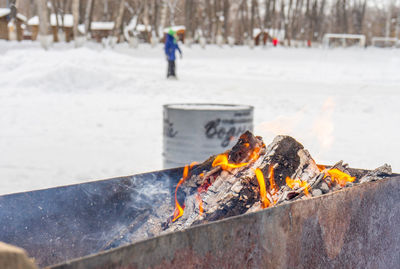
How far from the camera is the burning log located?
2395mm

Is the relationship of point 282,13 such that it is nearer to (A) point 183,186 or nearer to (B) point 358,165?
(B) point 358,165

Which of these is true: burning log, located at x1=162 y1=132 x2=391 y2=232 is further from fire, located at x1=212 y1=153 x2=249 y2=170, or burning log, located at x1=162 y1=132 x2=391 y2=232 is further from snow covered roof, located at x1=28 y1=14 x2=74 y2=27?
snow covered roof, located at x1=28 y1=14 x2=74 y2=27

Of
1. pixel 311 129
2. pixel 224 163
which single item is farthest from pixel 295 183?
pixel 311 129

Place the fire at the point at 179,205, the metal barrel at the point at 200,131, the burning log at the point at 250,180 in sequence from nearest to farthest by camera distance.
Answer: the burning log at the point at 250,180, the fire at the point at 179,205, the metal barrel at the point at 200,131

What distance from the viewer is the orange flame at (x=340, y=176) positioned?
2.60 meters

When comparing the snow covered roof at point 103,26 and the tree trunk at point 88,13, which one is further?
the snow covered roof at point 103,26

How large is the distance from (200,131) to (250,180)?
1.54 m

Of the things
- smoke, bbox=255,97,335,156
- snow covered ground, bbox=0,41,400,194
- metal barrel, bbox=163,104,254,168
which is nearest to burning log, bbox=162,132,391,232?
snow covered ground, bbox=0,41,400,194

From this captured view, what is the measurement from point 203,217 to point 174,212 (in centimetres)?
43

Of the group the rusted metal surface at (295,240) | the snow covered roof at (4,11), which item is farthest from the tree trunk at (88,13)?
the rusted metal surface at (295,240)

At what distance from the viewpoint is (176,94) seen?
506 inches

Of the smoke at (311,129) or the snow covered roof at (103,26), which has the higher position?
the snow covered roof at (103,26)

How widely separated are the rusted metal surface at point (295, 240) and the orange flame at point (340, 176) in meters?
0.25

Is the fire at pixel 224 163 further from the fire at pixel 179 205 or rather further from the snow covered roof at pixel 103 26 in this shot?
the snow covered roof at pixel 103 26
